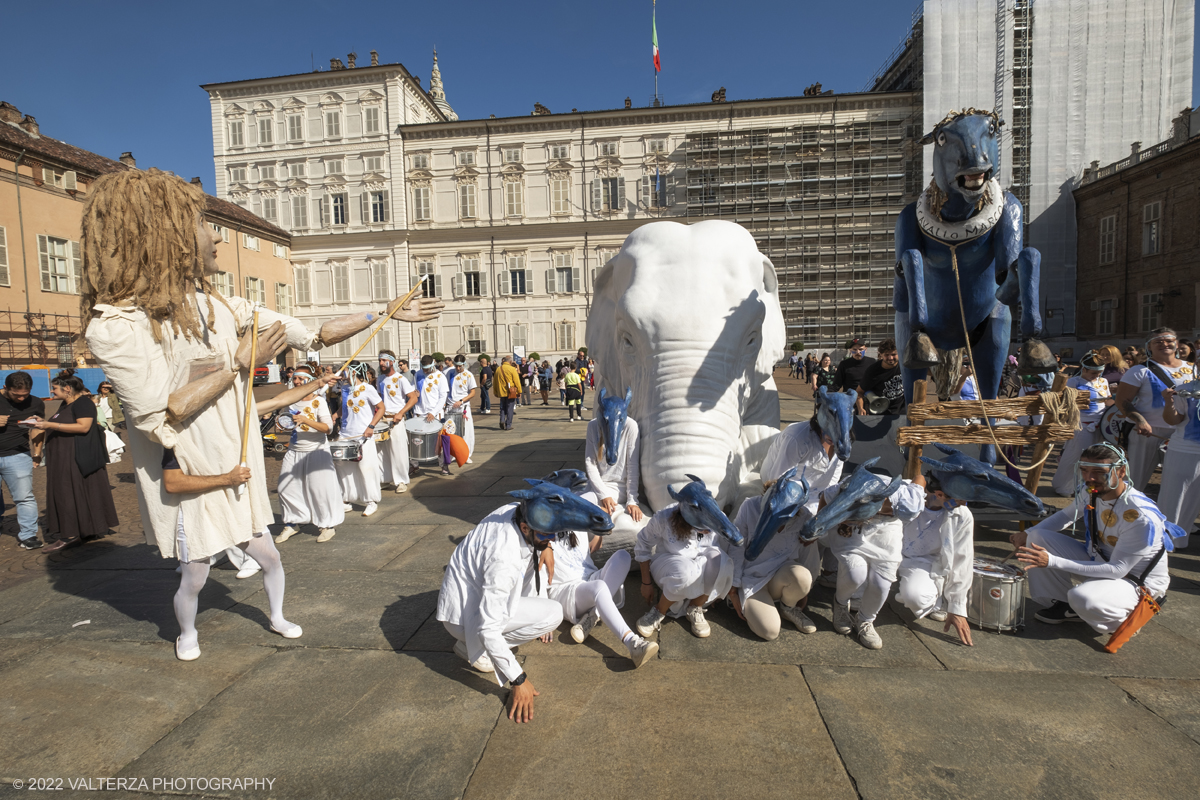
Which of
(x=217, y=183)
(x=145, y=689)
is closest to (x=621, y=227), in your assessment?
(x=217, y=183)

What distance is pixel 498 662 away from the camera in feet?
8.93

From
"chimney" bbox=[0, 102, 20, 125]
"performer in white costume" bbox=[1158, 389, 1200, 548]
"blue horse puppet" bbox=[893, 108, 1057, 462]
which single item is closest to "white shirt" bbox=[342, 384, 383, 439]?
"blue horse puppet" bbox=[893, 108, 1057, 462]

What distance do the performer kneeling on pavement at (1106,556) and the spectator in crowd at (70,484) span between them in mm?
7090

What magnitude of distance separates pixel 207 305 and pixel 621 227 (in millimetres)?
39413

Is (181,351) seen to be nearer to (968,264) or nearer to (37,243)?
(968,264)

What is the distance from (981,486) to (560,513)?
234cm

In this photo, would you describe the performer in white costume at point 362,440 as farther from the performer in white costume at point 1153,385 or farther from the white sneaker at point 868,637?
the performer in white costume at point 1153,385

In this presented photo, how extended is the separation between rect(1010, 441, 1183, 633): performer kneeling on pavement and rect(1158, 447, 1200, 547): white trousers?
71.9 inches

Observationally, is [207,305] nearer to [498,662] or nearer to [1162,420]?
[498,662]

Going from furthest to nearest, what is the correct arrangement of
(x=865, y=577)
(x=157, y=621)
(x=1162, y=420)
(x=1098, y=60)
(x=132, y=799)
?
(x=1098, y=60) → (x=1162, y=420) → (x=157, y=621) → (x=865, y=577) → (x=132, y=799)

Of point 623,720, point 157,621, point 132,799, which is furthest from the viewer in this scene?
point 157,621

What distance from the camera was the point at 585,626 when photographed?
3496 millimetres

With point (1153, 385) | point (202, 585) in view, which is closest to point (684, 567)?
point (202, 585)

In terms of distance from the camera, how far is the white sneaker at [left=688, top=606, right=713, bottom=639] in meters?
3.44
